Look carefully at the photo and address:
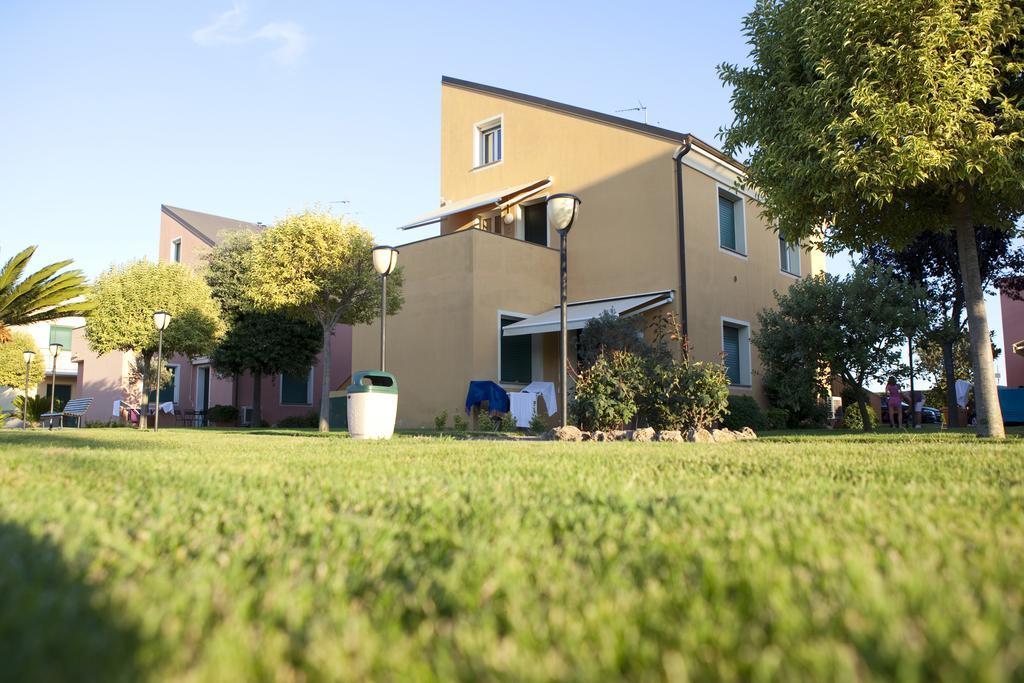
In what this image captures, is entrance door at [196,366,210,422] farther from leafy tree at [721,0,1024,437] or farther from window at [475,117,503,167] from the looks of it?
leafy tree at [721,0,1024,437]

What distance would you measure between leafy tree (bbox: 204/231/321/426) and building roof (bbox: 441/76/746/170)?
828cm

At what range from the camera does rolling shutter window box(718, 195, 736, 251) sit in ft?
56.3

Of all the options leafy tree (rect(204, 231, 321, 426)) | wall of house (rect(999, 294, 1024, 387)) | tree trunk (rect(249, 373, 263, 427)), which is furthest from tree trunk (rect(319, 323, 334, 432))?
wall of house (rect(999, 294, 1024, 387))

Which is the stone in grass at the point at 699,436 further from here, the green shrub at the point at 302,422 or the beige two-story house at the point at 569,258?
the green shrub at the point at 302,422

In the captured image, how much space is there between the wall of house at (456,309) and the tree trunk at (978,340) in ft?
30.2

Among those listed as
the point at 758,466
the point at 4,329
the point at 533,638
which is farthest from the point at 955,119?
the point at 4,329

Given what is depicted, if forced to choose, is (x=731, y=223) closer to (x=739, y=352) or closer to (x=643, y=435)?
(x=739, y=352)

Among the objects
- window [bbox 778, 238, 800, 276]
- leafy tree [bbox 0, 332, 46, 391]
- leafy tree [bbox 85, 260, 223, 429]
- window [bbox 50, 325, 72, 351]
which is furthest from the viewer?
window [bbox 50, 325, 72, 351]

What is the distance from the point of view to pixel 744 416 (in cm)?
1412

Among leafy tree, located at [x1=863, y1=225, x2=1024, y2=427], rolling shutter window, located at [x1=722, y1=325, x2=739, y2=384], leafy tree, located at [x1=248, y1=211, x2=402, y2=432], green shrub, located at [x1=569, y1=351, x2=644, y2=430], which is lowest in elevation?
green shrub, located at [x1=569, y1=351, x2=644, y2=430]

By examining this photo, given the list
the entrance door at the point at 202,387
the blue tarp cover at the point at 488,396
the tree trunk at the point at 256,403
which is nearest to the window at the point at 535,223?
the blue tarp cover at the point at 488,396

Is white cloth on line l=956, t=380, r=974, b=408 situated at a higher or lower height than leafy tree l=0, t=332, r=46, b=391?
lower

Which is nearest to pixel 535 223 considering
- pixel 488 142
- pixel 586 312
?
pixel 488 142

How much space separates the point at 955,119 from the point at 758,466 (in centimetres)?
547
